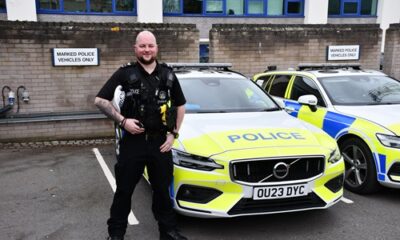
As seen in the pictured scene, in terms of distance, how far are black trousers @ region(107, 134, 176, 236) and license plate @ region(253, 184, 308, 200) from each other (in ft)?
2.57

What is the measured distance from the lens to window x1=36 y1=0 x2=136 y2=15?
15125 mm

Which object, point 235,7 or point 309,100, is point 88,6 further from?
point 309,100

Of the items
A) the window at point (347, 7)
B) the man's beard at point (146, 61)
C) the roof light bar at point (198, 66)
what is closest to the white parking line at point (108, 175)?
the man's beard at point (146, 61)

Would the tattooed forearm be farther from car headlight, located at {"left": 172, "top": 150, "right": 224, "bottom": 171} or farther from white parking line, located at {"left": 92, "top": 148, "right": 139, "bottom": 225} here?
white parking line, located at {"left": 92, "top": 148, "right": 139, "bottom": 225}

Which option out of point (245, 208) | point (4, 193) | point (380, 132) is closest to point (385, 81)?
point (380, 132)

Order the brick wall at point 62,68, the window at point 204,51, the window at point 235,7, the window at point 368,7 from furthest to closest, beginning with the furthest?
the window at point 368,7 → the window at point 235,7 → the window at point 204,51 → the brick wall at point 62,68

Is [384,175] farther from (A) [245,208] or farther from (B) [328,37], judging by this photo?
(B) [328,37]

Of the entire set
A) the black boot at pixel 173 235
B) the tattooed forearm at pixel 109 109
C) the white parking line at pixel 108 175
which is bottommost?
the white parking line at pixel 108 175

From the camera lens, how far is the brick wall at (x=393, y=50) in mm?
10289

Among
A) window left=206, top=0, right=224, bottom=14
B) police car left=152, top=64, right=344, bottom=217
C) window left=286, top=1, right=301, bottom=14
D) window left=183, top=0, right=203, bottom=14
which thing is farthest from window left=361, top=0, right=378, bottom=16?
police car left=152, top=64, right=344, bottom=217

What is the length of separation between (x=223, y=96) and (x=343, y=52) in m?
6.05

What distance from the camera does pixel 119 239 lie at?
132 inches

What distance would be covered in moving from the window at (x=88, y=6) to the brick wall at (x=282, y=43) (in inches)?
331

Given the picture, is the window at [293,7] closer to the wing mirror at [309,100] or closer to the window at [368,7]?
the window at [368,7]
